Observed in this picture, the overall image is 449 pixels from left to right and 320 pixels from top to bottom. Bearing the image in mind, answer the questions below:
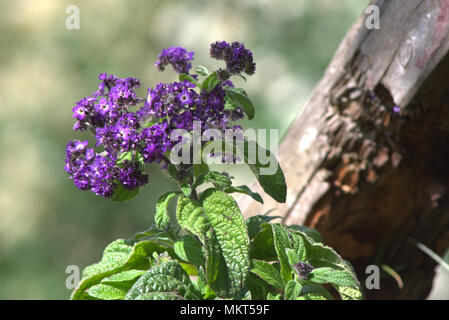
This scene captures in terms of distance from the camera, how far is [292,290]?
2.28ft

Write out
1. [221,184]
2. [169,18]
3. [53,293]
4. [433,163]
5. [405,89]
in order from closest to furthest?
[221,184]
[405,89]
[433,163]
[53,293]
[169,18]

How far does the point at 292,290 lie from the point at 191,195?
0.74 ft

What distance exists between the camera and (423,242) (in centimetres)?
133

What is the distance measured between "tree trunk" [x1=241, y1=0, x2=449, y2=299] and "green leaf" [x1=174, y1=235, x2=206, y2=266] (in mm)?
519

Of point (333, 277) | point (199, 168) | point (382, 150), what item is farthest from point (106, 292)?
point (382, 150)

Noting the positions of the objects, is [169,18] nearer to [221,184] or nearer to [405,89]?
[405,89]

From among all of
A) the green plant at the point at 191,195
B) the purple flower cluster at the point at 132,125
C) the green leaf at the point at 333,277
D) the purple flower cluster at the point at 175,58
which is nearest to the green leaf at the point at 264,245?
the green plant at the point at 191,195

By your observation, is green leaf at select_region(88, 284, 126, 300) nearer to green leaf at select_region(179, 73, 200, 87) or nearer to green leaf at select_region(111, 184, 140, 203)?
green leaf at select_region(111, 184, 140, 203)

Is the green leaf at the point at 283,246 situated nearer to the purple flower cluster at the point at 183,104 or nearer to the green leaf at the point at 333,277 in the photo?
the green leaf at the point at 333,277

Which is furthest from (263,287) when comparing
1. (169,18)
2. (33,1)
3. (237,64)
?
(33,1)

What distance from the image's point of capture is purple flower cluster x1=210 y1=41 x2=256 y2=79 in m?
0.74

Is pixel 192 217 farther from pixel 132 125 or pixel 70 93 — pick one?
pixel 70 93

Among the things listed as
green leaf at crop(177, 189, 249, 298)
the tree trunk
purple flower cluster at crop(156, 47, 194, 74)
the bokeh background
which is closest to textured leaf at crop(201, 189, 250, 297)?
green leaf at crop(177, 189, 249, 298)

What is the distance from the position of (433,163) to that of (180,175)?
0.81m
